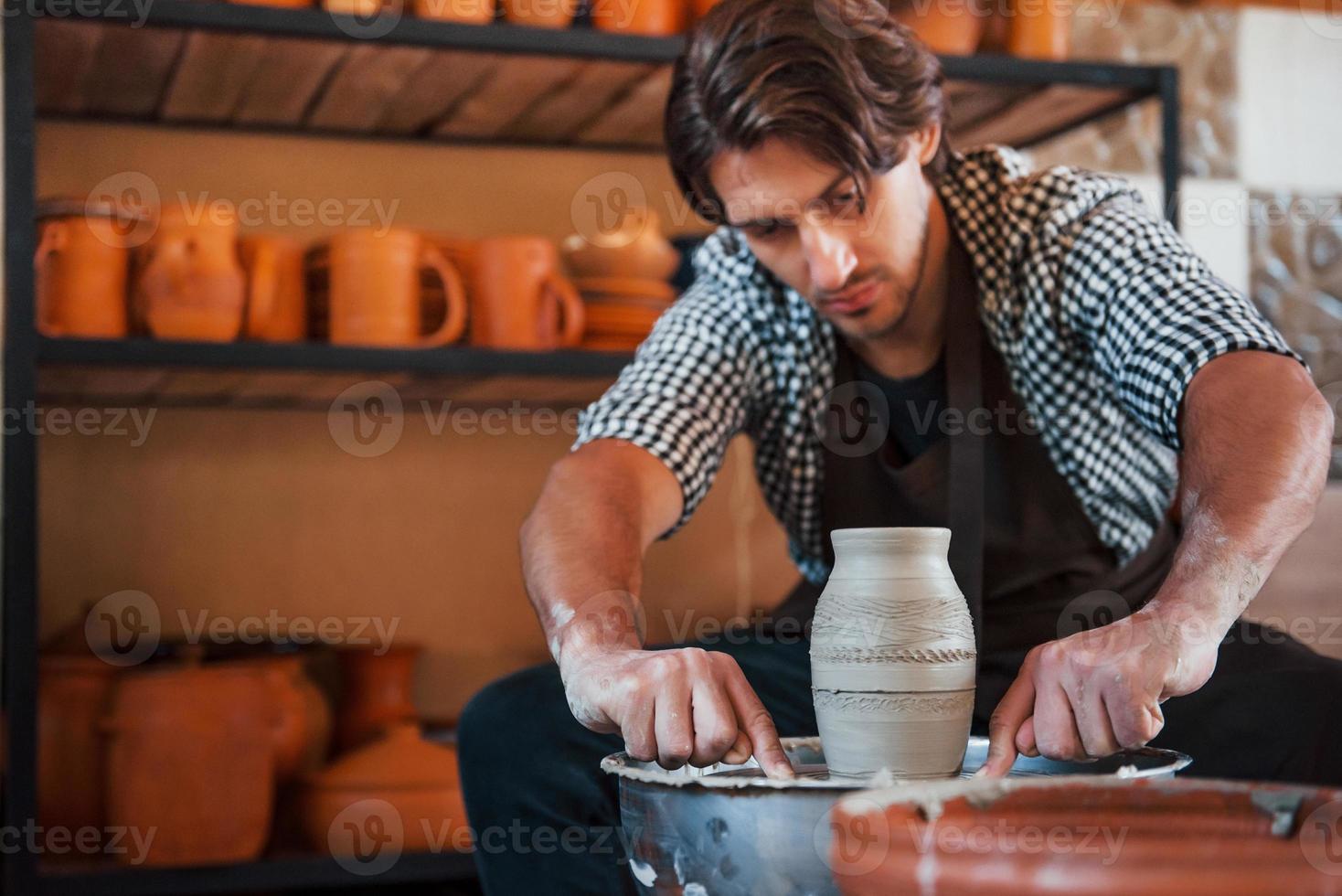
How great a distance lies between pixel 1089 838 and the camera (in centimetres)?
54

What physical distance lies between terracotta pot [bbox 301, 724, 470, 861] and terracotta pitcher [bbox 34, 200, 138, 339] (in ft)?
2.05

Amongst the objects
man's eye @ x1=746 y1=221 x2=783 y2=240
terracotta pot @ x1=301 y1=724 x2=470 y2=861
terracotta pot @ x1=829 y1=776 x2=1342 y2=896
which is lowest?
terracotta pot @ x1=301 y1=724 x2=470 y2=861

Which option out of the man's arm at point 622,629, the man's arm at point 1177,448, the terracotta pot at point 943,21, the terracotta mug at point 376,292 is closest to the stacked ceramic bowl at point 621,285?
the terracotta mug at point 376,292

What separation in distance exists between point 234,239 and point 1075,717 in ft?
4.33

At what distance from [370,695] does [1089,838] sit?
5.08 feet

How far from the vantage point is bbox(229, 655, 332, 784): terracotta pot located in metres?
1.75

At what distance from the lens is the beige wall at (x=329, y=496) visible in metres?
2.03

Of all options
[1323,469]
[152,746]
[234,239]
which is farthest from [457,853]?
[1323,469]

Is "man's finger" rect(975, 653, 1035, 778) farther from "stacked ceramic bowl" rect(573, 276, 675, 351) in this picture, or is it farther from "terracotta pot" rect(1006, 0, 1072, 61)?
"terracotta pot" rect(1006, 0, 1072, 61)

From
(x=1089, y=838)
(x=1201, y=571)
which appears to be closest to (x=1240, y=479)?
(x=1201, y=571)

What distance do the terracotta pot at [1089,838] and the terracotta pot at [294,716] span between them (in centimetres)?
130

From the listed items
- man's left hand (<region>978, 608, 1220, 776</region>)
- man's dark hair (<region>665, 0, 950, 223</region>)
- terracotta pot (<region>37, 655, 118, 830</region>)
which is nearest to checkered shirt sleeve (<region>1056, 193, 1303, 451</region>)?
man's dark hair (<region>665, 0, 950, 223</region>)

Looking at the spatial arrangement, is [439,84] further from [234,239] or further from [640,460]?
[640,460]

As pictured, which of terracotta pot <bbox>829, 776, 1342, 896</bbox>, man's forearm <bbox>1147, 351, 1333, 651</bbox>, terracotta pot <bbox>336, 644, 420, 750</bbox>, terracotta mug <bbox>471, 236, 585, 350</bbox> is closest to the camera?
terracotta pot <bbox>829, 776, 1342, 896</bbox>
